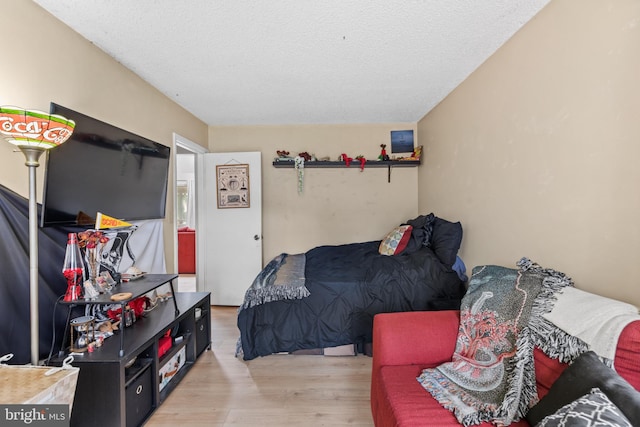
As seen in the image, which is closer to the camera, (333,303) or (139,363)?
(139,363)

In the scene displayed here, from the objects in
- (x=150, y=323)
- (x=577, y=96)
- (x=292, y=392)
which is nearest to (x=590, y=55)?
(x=577, y=96)

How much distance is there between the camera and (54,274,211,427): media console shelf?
4.69 feet

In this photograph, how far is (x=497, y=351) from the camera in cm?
129

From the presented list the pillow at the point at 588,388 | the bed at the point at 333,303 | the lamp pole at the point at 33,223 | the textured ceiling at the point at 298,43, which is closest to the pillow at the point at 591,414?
the pillow at the point at 588,388

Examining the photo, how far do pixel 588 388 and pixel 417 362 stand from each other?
2.40ft

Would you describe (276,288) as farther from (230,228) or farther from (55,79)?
(55,79)

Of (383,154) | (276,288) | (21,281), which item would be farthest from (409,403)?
(383,154)

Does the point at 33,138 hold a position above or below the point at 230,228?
above

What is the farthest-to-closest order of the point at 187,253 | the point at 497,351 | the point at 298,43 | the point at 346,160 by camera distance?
the point at 187,253, the point at 346,160, the point at 298,43, the point at 497,351

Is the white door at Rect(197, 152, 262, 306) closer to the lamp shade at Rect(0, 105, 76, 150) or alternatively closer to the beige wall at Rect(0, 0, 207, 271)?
the beige wall at Rect(0, 0, 207, 271)

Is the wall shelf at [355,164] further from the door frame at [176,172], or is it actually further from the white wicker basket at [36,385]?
the white wicker basket at [36,385]

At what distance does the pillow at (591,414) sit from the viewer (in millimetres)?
712

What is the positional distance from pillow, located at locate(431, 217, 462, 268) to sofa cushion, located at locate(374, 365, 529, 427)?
3.79ft

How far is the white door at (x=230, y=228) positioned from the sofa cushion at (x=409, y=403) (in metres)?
2.53
